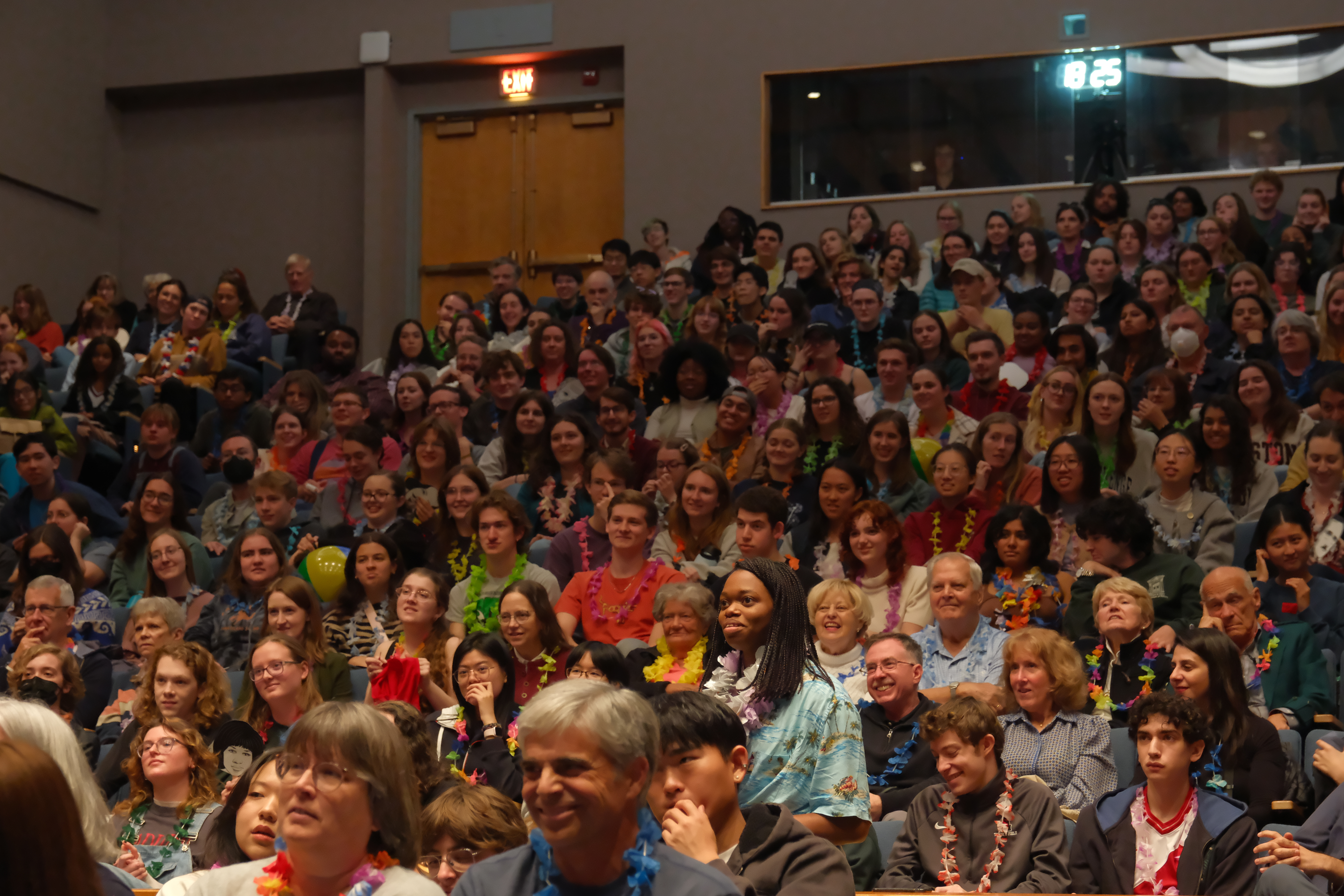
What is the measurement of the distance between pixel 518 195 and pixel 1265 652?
7741 mm

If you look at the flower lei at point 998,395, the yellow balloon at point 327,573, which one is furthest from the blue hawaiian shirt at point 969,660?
the yellow balloon at point 327,573

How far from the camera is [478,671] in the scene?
158 inches

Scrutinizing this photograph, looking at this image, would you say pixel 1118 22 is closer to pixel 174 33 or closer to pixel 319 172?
pixel 319 172

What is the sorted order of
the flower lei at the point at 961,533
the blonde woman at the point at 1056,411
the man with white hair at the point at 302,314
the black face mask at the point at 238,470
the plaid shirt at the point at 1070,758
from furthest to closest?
the man with white hair at the point at 302,314
the black face mask at the point at 238,470
the blonde woman at the point at 1056,411
the flower lei at the point at 961,533
the plaid shirt at the point at 1070,758

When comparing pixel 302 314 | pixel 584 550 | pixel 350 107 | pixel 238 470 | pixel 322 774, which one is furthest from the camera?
pixel 350 107

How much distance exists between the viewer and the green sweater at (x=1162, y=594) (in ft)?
14.6

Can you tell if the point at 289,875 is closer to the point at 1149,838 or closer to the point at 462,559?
the point at 1149,838

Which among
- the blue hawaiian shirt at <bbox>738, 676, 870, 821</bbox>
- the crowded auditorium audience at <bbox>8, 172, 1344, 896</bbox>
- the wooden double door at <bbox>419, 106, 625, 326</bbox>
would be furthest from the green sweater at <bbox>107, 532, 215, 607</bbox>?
the wooden double door at <bbox>419, 106, 625, 326</bbox>

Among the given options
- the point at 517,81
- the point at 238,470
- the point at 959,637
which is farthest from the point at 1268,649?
the point at 517,81

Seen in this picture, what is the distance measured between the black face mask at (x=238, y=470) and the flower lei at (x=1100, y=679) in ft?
12.1

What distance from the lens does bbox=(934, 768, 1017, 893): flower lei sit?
3.19 metres

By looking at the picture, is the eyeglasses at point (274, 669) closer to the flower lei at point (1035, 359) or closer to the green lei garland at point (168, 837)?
the green lei garland at point (168, 837)

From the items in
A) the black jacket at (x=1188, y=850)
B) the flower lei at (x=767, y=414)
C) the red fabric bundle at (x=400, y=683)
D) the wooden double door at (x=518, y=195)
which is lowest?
the black jacket at (x=1188, y=850)

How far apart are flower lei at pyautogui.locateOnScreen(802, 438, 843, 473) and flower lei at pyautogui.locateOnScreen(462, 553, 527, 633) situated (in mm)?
1297
